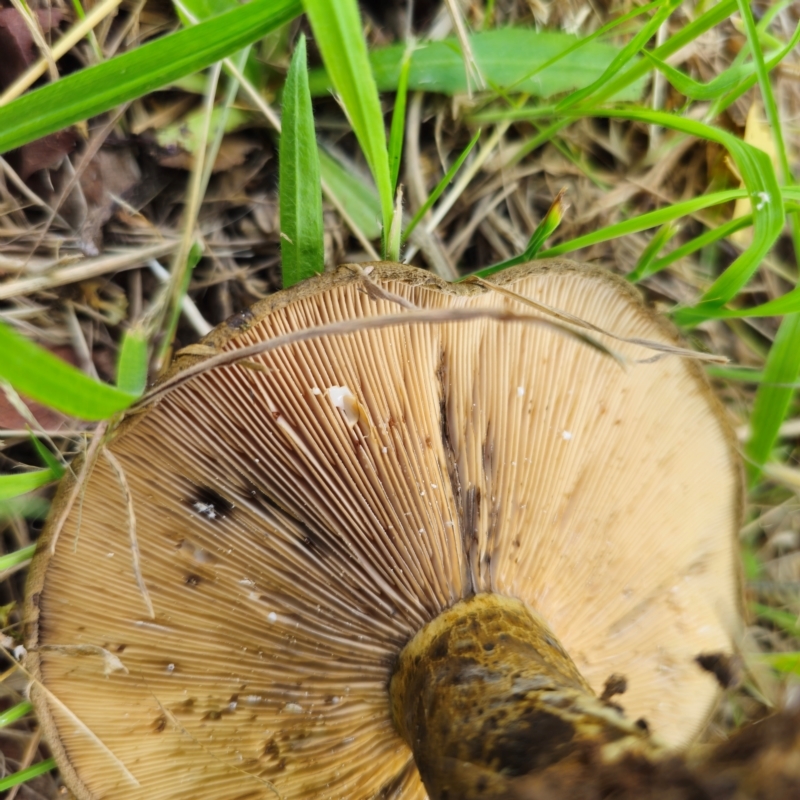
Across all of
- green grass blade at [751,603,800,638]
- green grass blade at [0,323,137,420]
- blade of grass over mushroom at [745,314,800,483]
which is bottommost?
green grass blade at [751,603,800,638]

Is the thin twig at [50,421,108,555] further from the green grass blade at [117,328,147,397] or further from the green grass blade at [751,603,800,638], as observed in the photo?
the green grass blade at [751,603,800,638]

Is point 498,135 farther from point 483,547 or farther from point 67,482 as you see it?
point 67,482

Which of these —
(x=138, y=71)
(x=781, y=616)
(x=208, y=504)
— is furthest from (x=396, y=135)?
(x=781, y=616)

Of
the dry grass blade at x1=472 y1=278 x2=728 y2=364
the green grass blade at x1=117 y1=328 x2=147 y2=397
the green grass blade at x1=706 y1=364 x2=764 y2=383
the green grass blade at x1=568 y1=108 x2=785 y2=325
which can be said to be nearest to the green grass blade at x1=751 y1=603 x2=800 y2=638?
the green grass blade at x1=706 y1=364 x2=764 y2=383

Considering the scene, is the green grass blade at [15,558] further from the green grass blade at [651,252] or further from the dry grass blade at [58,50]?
the green grass blade at [651,252]

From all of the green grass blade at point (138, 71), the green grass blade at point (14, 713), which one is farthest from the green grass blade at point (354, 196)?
the green grass blade at point (14, 713)

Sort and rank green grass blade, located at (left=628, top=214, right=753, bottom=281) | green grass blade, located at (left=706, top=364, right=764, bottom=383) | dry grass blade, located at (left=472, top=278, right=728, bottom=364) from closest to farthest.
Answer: dry grass blade, located at (left=472, top=278, right=728, bottom=364), green grass blade, located at (left=628, top=214, right=753, bottom=281), green grass blade, located at (left=706, top=364, right=764, bottom=383)
